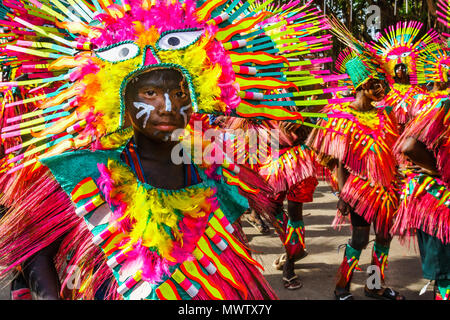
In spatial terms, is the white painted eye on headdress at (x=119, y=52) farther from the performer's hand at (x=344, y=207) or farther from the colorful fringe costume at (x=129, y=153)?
the performer's hand at (x=344, y=207)

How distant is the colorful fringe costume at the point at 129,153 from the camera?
1687mm

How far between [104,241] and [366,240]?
299 cm

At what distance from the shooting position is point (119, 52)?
166 centimetres

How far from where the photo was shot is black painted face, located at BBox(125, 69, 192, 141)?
168 centimetres

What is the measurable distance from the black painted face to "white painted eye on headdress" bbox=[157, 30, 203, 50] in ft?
0.28

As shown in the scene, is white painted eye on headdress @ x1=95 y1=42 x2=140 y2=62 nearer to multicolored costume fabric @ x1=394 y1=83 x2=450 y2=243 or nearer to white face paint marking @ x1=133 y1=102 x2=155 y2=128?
white face paint marking @ x1=133 y1=102 x2=155 y2=128

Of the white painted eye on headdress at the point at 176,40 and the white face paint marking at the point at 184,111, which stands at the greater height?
the white painted eye on headdress at the point at 176,40

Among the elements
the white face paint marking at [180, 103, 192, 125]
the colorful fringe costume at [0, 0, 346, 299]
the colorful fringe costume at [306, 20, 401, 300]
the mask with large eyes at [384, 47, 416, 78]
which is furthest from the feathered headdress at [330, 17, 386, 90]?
the mask with large eyes at [384, 47, 416, 78]

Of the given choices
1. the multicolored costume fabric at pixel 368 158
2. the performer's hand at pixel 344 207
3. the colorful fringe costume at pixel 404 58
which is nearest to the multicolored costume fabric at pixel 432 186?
the multicolored costume fabric at pixel 368 158

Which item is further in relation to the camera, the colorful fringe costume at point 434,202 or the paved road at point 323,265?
the paved road at point 323,265

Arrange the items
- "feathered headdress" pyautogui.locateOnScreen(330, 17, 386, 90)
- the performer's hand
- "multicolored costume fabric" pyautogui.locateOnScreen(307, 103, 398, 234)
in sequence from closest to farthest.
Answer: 1. "multicolored costume fabric" pyautogui.locateOnScreen(307, 103, 398, 234)
2. the performer's hand
3. "feathered headdress" pyautogui.locateOnScreen(330, 17, 386, 90)

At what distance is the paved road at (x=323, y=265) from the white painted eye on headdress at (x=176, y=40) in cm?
209

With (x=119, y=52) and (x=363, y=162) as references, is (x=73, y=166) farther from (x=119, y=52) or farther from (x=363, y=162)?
(x=363, y=162)
